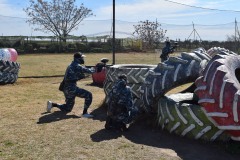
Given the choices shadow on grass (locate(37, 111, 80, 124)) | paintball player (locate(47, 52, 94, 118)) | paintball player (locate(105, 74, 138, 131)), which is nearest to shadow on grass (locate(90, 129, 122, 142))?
paintball player (locate(105, 74, 138, 131))

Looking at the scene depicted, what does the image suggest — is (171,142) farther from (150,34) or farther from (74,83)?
(150,34)

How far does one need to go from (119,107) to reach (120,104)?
7 centimetres

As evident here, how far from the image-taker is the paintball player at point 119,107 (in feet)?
24.5

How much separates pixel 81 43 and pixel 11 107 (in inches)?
1476

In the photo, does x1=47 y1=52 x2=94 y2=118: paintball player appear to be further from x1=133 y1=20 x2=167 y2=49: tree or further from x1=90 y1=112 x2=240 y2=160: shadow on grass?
x1=133 y1=20 x2=167 y2=49: tree

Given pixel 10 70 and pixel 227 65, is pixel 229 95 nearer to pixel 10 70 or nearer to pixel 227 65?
pixel 227 65

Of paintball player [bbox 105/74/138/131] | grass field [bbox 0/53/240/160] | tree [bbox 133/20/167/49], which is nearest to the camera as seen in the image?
grass field [bbox 0/53/240/160]

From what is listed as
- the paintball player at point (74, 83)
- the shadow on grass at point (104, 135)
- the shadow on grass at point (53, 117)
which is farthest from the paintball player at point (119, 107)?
the paintball player at point (74, 83)

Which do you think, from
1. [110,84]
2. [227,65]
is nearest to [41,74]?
[110,84]

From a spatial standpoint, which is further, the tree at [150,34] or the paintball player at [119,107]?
the tree at [150,34]

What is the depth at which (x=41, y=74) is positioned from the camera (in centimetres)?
1948

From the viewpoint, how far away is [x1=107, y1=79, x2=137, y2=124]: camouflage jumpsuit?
7477 millimetres

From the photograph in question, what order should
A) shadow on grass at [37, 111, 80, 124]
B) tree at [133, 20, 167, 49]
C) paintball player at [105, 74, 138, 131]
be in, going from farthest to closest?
tree at [133, 20, 167, 49], shadow on grass at [37, 111, 80, 124], paintball player at [105, 74, 138, 131]

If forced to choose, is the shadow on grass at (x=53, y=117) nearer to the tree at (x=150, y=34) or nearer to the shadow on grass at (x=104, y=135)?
the shadow on grass at (x=104, y=135)
